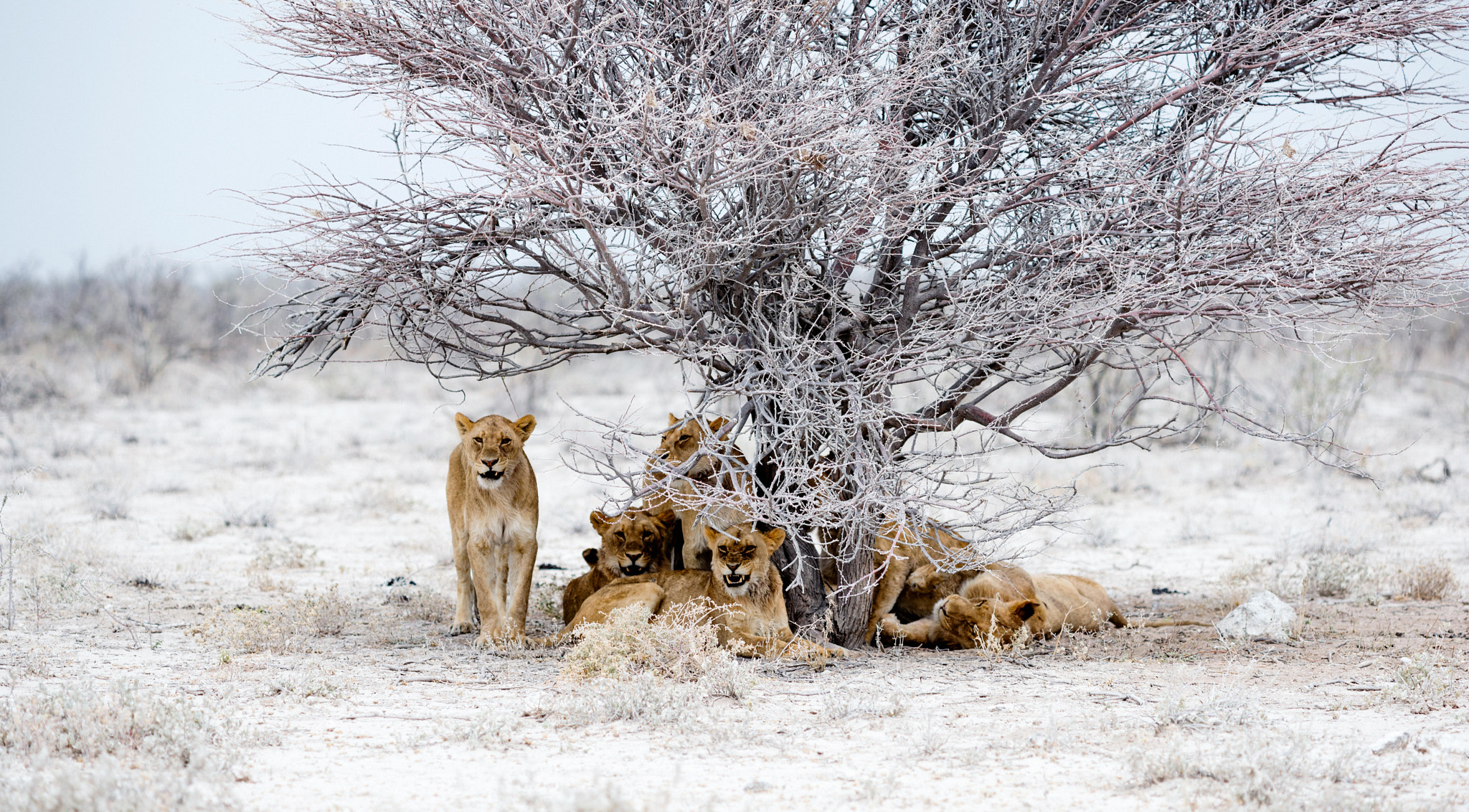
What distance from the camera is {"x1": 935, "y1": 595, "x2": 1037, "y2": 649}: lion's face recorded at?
317 inches

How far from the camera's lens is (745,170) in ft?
20.1

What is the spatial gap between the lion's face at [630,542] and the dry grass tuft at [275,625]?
2.02m

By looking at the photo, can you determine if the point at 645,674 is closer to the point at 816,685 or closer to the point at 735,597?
the point at 816,685

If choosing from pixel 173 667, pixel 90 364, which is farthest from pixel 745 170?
pixel 90 364

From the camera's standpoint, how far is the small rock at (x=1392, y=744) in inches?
206

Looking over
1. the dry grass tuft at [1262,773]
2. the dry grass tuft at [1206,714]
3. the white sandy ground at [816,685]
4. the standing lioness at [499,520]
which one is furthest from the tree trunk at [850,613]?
the dry grass tuft at [1262,773]

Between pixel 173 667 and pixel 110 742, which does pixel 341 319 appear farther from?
pixel 110 742

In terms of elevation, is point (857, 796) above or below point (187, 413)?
below

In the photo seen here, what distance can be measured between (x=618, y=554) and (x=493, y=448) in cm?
119

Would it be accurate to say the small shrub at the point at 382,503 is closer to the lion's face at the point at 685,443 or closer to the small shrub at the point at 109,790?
the lion's face at the point at 685,443

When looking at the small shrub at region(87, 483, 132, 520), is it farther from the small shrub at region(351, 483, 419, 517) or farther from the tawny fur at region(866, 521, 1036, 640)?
the tawny fur at region(866, 521, 1036, 640)

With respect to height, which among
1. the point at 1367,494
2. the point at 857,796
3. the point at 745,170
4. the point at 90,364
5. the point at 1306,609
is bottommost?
the point at 857,796

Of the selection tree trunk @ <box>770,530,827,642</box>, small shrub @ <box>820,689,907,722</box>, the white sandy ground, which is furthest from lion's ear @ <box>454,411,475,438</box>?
small shrub @ <box>820,689,907,722</box>

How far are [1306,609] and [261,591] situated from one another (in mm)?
8616
